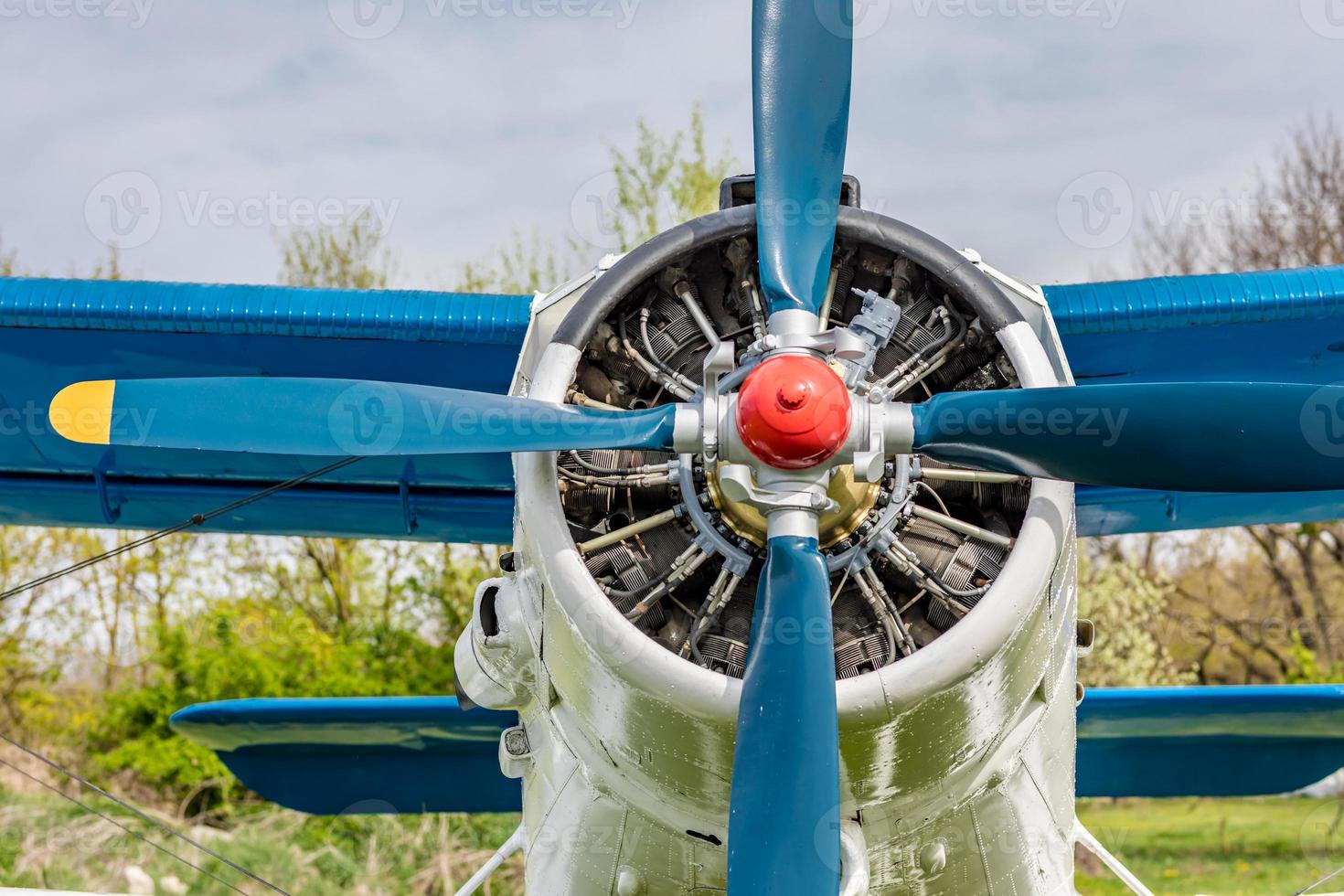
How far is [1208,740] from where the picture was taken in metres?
7.41

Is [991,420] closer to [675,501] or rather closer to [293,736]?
[675,501]

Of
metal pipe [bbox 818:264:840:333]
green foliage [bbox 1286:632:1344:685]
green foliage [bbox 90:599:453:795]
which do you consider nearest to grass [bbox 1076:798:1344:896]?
green foliage [bbox 1286:632:1344:685]

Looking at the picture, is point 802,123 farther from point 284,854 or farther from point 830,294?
point 284,854

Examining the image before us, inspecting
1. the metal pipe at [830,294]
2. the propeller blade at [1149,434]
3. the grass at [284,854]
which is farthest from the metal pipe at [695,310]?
the grass at [284,854]

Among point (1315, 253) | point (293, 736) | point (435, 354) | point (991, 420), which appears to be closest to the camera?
point (991, 420)

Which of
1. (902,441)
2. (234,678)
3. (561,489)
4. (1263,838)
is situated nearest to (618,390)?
(561,489)

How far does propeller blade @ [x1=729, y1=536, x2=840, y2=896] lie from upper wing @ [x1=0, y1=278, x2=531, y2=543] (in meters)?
2.47

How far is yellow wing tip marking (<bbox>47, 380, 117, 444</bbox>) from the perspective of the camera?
450 cm

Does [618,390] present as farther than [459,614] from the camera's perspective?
No

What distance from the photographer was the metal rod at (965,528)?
14.6 ft

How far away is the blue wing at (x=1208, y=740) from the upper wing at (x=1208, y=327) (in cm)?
170

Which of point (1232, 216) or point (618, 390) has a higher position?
point (1232, 216)

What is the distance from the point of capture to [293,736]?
7566 millimetres

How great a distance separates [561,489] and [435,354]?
6.86 ft
